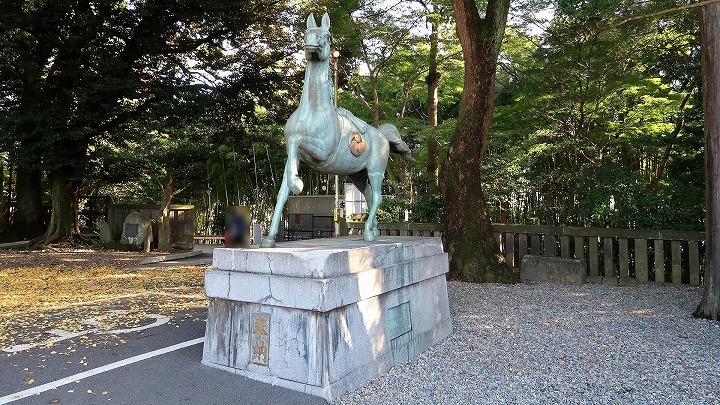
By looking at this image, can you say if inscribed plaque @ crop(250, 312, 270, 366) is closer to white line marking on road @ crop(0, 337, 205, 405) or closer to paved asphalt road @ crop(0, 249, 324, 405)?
paved asphalt road @ crop(0, 249, 324, 405)

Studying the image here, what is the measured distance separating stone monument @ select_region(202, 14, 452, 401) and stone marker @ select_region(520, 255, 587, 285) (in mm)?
4146

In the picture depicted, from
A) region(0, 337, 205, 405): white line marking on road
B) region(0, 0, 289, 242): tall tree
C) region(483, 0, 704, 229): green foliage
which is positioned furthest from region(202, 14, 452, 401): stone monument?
region(0, 0, 289, 242): tall tree

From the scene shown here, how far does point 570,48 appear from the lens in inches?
399

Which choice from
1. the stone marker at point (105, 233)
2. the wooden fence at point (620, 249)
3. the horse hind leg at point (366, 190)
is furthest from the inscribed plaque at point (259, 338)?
the stone marker at point (105, 233)

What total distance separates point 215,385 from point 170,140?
38.5 feet

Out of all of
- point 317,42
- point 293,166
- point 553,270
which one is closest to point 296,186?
point 293,166

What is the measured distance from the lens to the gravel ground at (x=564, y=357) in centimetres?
337

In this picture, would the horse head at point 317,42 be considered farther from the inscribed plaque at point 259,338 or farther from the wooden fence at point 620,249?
the wooden fence at point 620,249

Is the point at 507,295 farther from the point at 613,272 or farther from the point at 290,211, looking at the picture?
the point at 290,211

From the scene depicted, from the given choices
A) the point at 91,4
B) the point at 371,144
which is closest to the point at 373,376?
the point at 371,144

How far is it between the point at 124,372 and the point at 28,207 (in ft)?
43.7

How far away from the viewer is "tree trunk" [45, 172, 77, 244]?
43.0 ft

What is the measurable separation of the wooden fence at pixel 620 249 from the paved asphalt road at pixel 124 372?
19.4ft

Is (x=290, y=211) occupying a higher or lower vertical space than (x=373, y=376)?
higher
